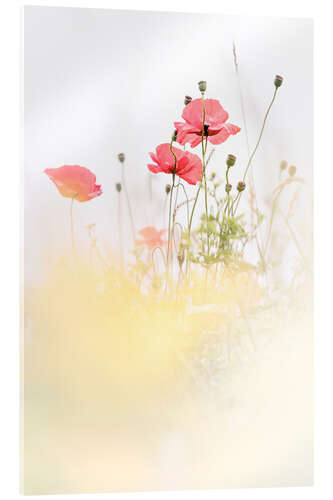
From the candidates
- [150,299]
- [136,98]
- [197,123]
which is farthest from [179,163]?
[150,299]

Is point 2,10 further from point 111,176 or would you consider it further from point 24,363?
point 24,363

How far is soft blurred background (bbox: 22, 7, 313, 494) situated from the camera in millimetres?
2021

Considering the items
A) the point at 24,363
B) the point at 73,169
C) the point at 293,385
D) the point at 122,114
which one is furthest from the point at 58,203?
the point at 293,385

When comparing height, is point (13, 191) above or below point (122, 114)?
below

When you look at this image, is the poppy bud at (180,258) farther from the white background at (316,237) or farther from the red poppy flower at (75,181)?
the white background at (316,237)

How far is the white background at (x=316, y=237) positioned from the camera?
201 centimetres

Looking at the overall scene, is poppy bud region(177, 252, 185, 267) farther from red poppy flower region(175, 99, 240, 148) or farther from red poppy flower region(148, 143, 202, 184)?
red poppy flower region(175, 99, 240, 148)

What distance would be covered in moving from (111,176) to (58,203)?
0.60 ft

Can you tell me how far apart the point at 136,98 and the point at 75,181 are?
1.06ft

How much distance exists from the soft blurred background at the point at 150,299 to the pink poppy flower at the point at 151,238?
4 centimetres

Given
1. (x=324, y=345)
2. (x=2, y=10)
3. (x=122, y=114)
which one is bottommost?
(x=324, y=345)

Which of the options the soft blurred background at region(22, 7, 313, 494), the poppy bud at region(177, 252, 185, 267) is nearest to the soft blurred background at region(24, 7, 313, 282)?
the soft blurred background at region(22, 7, 313, 494)

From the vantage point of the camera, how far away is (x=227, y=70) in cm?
212

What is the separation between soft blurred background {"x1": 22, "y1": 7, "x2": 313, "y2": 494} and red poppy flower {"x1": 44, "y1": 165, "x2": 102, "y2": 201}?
24 millimetres
